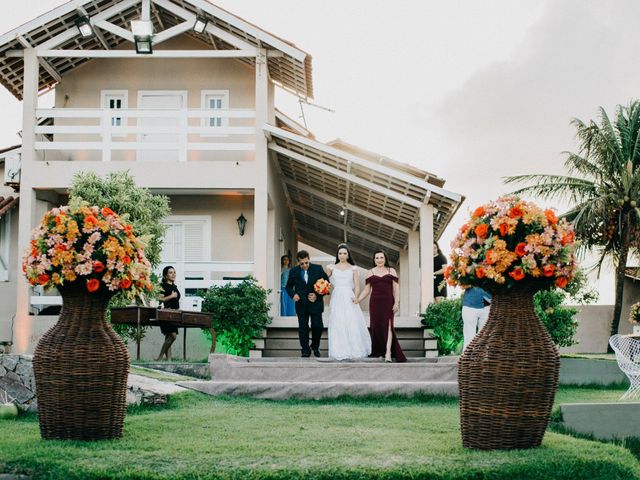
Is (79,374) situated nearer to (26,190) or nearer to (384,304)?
(384,304)

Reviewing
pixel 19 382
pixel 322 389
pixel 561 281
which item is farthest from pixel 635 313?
pixel 561 281

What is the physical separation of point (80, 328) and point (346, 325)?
22.8 ft

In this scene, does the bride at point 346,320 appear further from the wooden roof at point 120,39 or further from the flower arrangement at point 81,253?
the flower arrangement at point 81,253

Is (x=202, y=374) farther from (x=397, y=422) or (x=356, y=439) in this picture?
(x=356, y=439)

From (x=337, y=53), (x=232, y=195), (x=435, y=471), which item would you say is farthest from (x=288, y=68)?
(x=435, y=471)

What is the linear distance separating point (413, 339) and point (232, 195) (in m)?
5.52

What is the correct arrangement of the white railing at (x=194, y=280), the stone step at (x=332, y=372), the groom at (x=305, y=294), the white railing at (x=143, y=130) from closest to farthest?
the stone step at (x=332, y=372) → the groom at (x=305, y=294) → the white railing at (x=194, y=280) → the white railing at (x=143, y=130)

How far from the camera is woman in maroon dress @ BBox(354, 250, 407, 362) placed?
1349cm

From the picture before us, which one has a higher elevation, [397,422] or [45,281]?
[45,281]

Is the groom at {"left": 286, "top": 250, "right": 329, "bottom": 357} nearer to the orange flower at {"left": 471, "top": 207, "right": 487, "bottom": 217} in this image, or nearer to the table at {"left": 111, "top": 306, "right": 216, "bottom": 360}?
the table at {"left": 111, "top": 306, "right": 216, "bottom": 360}

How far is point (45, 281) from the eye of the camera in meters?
7.47

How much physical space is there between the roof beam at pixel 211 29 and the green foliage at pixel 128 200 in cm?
337

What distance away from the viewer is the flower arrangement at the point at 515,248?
7.02 m

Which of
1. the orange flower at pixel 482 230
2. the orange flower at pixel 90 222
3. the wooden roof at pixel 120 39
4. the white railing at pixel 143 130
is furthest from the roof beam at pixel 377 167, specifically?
the orange flower at pixel 90 222
